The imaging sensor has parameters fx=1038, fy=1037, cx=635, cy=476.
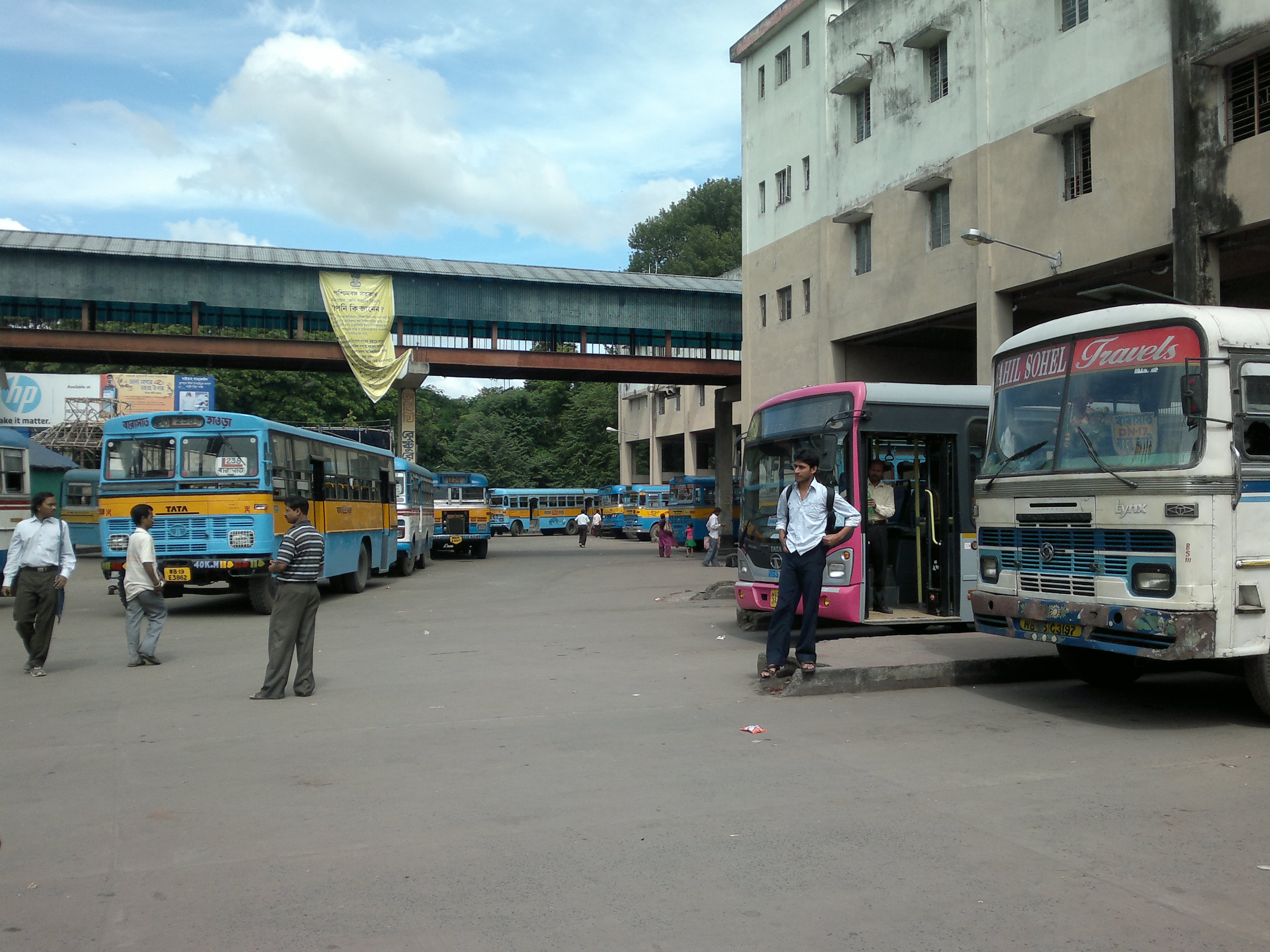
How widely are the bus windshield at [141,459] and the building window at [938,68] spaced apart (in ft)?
61.9

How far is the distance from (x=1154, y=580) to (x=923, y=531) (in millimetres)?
5381

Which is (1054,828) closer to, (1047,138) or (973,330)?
(1047,138)

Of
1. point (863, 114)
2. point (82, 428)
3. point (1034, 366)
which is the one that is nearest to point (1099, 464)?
point (1034, 366)

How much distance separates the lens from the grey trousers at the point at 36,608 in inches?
423

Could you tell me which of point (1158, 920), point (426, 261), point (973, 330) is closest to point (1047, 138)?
point (973, 330)

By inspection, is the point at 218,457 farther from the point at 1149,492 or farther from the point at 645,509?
the point at 645,509

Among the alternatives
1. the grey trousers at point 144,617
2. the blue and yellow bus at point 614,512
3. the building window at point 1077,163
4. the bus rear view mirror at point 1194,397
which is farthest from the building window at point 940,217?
the blue and yellow bus at point 614,512

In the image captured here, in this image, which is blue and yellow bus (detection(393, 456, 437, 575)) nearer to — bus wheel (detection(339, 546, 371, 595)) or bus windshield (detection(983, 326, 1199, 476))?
bus wheel (detection(339, 546, 371, 595))

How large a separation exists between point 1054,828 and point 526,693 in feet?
17.1

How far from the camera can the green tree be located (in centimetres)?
8394

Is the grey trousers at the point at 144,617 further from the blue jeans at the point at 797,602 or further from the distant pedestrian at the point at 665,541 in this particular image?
the distant pedestrian at the point at 665,541

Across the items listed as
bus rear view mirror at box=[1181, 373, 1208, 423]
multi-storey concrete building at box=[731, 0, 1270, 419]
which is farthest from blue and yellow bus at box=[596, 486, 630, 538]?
bus rear view mirror at box=[1181, 373, 1208, 423]

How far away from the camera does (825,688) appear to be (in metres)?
8.89

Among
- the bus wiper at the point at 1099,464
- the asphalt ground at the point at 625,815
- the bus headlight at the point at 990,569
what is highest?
the bus wiper at the point at 1099,464
